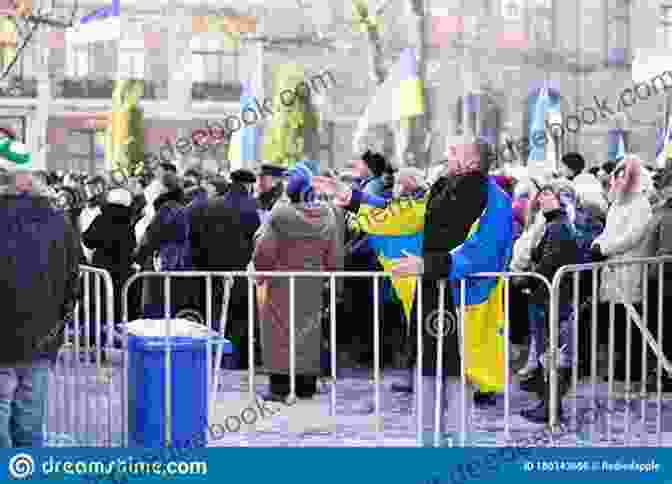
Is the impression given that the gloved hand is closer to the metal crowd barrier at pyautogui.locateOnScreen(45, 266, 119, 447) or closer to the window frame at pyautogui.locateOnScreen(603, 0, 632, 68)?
the metal crowd barrier at pyautogui.locateOnScreen(45, 266, 119, 447)

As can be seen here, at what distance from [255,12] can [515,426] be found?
37.9 metres

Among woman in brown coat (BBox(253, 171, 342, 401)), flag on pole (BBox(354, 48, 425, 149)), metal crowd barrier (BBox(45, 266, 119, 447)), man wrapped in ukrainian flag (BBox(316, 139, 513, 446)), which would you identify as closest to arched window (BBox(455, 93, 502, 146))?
flag on pole (BBox(354, 48, 425, 149))

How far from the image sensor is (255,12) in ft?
159

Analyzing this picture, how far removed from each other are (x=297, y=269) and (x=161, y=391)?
12.6 ft

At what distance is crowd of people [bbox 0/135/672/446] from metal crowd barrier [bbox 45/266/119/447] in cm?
30

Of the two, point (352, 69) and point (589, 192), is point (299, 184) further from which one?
point (352, 69)

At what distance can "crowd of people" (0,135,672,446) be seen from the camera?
28.0 ft

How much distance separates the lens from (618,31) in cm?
4766

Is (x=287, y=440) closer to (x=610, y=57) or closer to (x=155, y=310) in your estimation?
(x=155, y=310)

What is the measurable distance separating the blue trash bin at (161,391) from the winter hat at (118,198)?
6.55 metres

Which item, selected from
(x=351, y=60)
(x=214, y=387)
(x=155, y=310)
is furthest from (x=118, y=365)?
(x=351, y=60)

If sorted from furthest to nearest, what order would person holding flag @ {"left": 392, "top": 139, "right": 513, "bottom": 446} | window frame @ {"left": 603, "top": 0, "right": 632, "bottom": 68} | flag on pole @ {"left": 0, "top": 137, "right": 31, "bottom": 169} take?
window frame @ {"left": 603, "top": 0, "right": 632, "bottom": 68} < person holding flag @ {"left": 392, "top": 139, "right": 513, "bottom": 446} < flag on pole @ {"left": 0, "top": 137, "right": 31, "bottom": 169}

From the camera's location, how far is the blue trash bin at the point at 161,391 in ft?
30.4

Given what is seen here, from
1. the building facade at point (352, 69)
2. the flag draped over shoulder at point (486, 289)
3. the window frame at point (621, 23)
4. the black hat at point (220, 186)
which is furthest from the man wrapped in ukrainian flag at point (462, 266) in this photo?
the window frame at point (621, 23)
